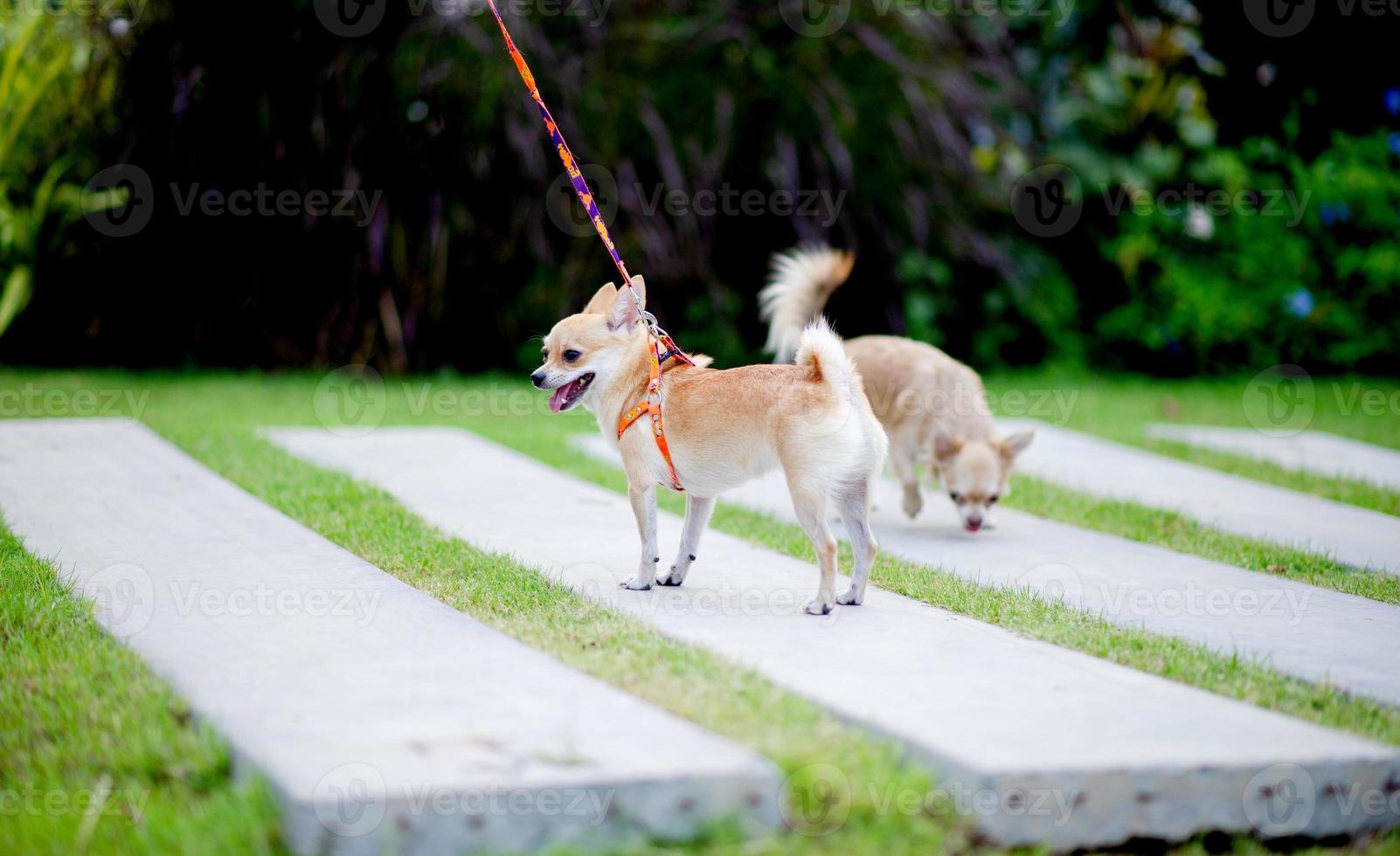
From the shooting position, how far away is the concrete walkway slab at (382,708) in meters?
2.39

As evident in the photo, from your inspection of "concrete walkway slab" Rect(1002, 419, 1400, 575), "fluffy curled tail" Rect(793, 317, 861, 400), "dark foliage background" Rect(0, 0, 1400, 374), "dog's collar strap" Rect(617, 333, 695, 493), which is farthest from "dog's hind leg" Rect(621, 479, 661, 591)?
"dark foliage background" Rect(0, 0, 1400, 374)

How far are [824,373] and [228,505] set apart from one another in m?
2.56

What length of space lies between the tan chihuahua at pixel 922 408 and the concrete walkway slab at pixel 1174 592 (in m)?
0.20

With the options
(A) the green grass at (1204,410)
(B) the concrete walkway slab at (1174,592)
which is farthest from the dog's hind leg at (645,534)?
(A) the green grass at (1204,410)

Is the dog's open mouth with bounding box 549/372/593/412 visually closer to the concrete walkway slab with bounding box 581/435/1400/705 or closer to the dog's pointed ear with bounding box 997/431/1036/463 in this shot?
the concrete walkway slab with bounding box 581/435/1400/705

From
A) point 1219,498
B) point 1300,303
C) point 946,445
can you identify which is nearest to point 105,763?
point 946,445

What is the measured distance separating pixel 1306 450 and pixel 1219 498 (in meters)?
1.74

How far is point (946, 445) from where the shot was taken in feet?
17.6

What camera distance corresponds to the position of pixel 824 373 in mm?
3936

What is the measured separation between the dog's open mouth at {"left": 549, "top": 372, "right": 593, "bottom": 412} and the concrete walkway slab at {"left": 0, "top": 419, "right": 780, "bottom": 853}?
0.79m

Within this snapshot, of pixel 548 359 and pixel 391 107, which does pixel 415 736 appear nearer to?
pixel 548 359

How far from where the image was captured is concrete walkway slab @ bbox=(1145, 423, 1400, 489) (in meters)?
6.85

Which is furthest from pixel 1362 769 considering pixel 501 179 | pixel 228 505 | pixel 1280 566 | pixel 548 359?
pixel 501 179

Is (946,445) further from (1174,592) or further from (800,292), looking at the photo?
(1174,592)
